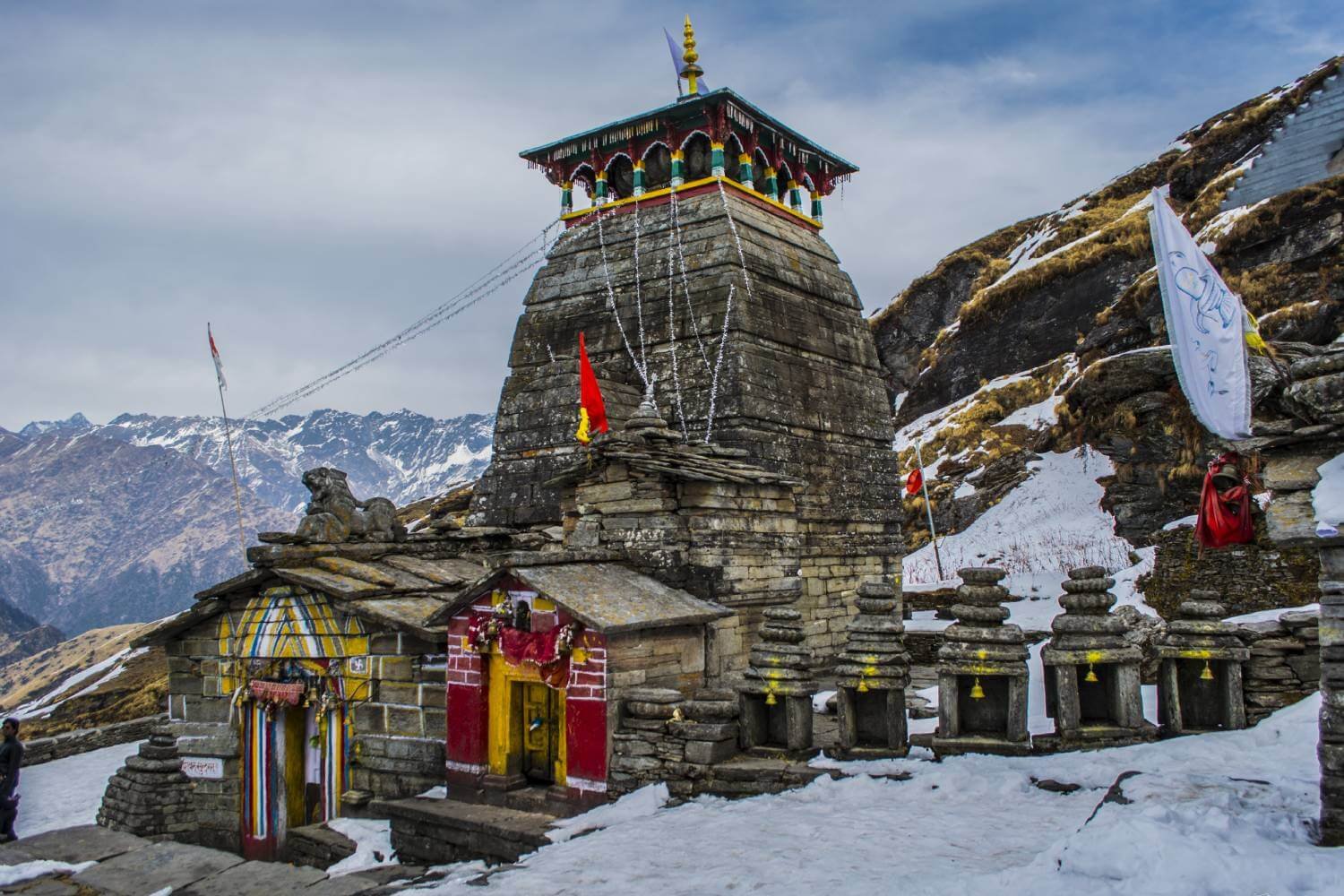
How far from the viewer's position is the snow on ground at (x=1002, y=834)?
236 inches

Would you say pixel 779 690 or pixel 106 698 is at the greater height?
pixel 779 690

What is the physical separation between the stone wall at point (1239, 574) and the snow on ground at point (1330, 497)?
31.0 ft

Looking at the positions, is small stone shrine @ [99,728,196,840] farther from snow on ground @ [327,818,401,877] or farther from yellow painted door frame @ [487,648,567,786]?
yellow painted door frame @ [487,648,567,786]

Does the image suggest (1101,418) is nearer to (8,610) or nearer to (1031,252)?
(1031,252)

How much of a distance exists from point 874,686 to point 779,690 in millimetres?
1056

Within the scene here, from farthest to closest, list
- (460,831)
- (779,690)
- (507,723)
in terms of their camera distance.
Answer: (507,723) → (460,831) → (779,690)

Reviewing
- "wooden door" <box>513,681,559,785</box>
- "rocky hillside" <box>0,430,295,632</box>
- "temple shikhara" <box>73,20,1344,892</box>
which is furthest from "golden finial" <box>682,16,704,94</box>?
"rocky hillside" <box>0,430,295,632</box>

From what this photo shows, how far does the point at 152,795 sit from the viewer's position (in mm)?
16656

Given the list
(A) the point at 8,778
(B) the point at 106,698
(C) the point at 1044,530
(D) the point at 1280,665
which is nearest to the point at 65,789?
(A) the point at 8,778

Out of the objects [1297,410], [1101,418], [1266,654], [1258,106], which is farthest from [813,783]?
[1258,106]

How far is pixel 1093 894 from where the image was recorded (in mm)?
5824

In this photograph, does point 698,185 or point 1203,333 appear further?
point 698,185

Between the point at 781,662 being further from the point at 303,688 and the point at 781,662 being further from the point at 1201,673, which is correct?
the point at 303,688

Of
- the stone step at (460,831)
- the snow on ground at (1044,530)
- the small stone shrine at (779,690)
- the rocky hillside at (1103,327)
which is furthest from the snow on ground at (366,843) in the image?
the snow on ground at (1044,530)
